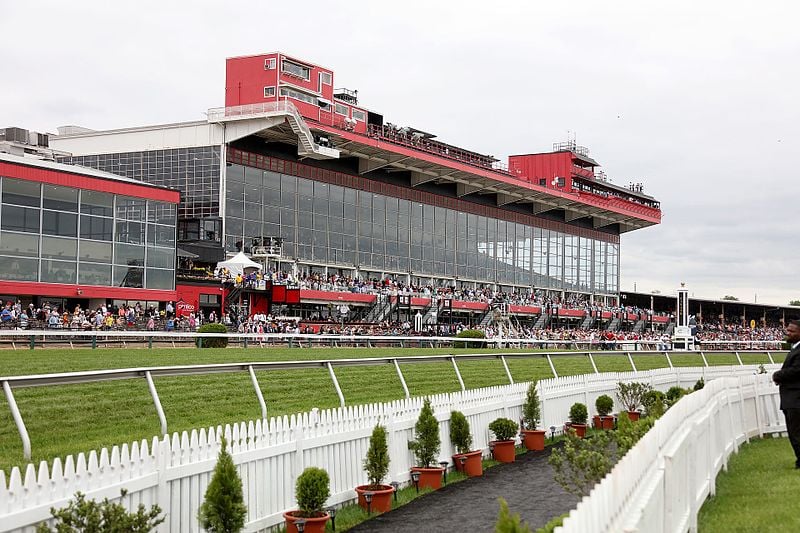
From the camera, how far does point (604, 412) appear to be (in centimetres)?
2042

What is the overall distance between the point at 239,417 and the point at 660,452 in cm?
919

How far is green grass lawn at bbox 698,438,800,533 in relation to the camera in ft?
30.9

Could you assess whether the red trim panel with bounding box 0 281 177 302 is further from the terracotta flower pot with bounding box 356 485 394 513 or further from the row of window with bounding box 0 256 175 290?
the terracotta flower pot with bounding box 356 485 394 513

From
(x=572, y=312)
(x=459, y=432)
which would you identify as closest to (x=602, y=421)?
(x=459, y=432)

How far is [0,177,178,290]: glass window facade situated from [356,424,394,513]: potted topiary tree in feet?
111

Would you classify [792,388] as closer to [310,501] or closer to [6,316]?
[310,501]

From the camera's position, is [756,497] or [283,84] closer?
[756,497]

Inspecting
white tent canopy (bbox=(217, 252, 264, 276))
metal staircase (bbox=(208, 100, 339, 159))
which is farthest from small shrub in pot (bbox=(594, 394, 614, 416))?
metal staircase (bbox=(208, 100, 339, 159))

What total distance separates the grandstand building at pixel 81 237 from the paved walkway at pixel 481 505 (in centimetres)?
3280

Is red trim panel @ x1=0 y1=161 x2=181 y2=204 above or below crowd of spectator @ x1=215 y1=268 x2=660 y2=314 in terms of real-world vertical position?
above

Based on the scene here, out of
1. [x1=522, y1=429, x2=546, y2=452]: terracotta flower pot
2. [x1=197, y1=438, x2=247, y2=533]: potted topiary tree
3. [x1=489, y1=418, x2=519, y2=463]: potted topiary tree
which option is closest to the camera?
[x1=197, y1=438, x2=247, y2=533]: potted topiary tree

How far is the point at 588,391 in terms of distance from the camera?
2038cm

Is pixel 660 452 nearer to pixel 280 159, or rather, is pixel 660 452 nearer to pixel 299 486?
pixel 299 486

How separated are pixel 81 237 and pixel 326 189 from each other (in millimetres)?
25990
